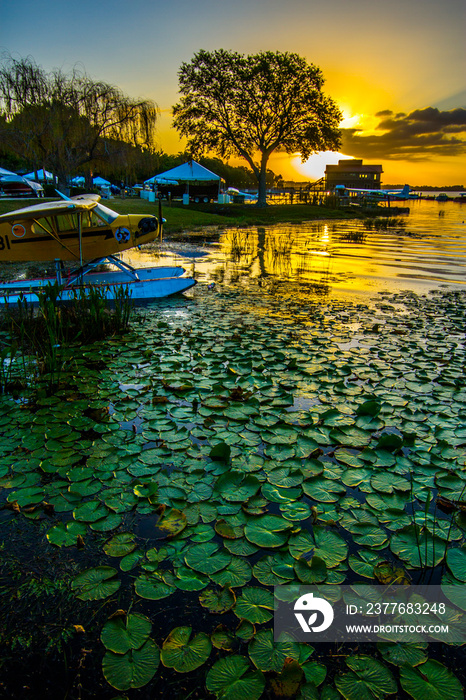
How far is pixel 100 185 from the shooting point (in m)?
49.5

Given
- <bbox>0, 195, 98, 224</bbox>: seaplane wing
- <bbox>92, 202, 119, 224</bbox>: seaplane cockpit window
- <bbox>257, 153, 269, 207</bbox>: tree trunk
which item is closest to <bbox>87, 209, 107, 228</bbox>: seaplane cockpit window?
<bbox>92, 202, 119, 224</bbox>: seaplane cockpit window

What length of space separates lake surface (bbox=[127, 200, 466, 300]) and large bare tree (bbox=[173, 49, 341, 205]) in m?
23.6

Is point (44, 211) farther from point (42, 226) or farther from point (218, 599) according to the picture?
point (218, 599)

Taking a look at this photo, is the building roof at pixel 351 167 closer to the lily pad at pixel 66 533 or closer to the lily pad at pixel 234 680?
the lily pad at pixel 66 533

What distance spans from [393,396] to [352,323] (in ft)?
9.05

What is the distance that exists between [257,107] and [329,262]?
31.9 metres

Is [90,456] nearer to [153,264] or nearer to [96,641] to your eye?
[96,641]

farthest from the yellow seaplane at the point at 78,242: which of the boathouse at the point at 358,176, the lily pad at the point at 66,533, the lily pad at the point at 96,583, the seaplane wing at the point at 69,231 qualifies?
the boathouse at the point at 358,176

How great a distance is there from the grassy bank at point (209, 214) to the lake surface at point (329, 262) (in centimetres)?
580

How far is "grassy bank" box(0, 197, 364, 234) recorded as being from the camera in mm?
22875

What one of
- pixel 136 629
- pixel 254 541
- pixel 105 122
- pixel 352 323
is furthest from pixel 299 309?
pixel 105 122

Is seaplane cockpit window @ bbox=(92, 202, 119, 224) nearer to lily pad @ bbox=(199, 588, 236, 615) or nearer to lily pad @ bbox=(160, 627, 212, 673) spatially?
lily pad @ bbox=(199, 588, 236, 615)

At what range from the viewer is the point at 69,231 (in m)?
8.22

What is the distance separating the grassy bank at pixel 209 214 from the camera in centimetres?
2288
